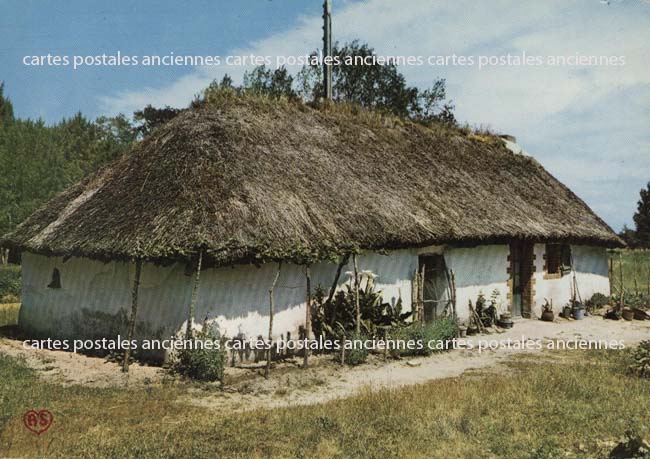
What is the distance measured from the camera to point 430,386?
7.84 meters

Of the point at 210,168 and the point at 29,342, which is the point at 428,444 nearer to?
the point at 210,168

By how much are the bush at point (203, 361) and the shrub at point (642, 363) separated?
21.2 ft

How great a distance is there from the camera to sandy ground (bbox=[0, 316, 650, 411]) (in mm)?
7730

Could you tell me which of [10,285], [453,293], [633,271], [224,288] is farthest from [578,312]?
[10,285]

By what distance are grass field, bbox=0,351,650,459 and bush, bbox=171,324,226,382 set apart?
1.55 feet

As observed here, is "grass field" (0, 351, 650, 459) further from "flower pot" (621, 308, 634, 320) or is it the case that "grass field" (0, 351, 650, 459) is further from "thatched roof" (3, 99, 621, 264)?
"flower pot" (621, 308, 634, 320)

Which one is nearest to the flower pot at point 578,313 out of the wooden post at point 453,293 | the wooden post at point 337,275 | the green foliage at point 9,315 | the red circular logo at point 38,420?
the wooden post at point 453,293

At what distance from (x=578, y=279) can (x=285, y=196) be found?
10823mm

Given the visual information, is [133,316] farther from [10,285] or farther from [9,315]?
[10,285]

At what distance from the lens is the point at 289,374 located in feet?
29.4

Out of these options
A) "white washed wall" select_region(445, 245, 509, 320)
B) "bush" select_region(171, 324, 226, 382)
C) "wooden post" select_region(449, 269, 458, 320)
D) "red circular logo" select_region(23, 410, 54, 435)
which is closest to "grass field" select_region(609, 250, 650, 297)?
"white washed wall" select_region(445, 245, 509, 320)

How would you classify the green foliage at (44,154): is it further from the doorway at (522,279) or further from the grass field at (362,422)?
the grass field at (362,422)

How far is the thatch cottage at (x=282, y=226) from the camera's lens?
31.0ft

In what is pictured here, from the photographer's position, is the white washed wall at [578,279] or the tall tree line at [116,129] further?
the tall tree line at [116,129]
